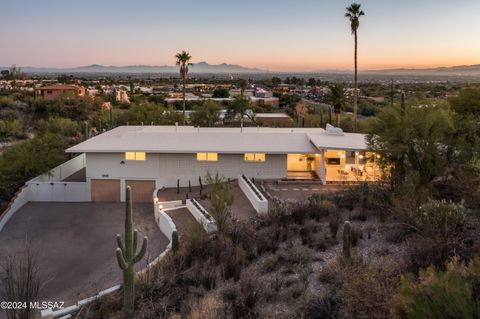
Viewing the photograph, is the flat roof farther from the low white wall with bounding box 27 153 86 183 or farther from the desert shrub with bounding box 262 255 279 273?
the desert shrub with bounding box 262 255 279 273

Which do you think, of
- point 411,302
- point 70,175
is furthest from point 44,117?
point 411,302

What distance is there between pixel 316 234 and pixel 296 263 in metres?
2.53

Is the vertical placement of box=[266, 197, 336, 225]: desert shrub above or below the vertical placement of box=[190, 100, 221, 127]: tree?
below

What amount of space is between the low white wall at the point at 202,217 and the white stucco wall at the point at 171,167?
3.97 metres

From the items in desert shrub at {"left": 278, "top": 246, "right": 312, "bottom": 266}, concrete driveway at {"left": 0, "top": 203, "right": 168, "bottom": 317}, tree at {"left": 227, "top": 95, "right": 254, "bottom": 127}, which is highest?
tree at {"left": 227, "top": 95, "right": 254, "bottom": 127}

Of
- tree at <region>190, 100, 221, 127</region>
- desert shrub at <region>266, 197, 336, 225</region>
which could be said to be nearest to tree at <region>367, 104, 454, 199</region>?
desert shrub at <region>266, 197, 336, 225</region>

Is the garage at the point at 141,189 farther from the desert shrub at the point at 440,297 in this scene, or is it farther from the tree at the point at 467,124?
the desert shrub at the point at 440,297

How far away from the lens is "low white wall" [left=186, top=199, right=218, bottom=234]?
17719 millimetres

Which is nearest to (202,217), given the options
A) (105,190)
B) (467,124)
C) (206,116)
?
(105,190)

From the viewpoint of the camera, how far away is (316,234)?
1559 centimetres

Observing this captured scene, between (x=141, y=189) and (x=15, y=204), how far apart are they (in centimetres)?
687

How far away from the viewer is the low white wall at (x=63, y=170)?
27.0m

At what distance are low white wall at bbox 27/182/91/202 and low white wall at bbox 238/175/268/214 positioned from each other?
949 cm

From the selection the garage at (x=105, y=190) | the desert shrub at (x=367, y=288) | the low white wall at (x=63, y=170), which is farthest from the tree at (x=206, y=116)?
the desert shrub at (x=367, y=288)
